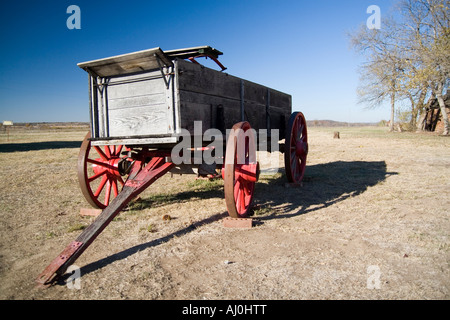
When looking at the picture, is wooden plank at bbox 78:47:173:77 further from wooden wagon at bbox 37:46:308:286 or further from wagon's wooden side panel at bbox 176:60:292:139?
wagon's wooden side panel at bbox 176:60:292:139

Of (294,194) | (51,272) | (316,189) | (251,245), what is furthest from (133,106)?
(316,189)

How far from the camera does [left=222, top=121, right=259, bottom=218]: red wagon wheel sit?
3256mm

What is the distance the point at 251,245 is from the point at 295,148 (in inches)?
119

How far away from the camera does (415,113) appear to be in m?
23.9

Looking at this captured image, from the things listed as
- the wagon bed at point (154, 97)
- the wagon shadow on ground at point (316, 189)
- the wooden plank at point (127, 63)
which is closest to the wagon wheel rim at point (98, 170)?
the wagon bed at point (154, 97)

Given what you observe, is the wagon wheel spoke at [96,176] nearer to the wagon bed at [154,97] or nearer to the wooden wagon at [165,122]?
the wooden wagon at [165,122]

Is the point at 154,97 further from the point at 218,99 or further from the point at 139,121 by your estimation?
the point at 218,99

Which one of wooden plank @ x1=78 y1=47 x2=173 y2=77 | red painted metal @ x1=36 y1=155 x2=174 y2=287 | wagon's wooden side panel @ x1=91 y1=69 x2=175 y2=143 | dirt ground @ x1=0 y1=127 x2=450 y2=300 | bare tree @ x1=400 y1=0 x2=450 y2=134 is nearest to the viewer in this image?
dirt ground @ x1=0 y1=127 x2=450 y2=300

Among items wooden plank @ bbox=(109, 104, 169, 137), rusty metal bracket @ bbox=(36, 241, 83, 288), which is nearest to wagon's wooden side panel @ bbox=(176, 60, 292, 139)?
wooden plank @ bbox=(109, 104, 169, 137)

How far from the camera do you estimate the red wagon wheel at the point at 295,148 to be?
525 cm

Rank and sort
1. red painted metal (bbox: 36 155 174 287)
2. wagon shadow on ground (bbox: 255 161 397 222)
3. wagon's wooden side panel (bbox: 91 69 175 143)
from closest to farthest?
red painted metal (bbox: 36 155 174 287), wagon's wooden side panel (bbox: 91 69 175 143), wagon shadow on ground (bbox: 255 161 397 222)

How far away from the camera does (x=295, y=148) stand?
570cm

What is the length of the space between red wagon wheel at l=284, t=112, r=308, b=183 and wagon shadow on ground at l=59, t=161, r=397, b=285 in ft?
0.98

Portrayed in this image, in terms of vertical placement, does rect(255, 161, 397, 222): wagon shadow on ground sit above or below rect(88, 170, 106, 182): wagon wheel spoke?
below
